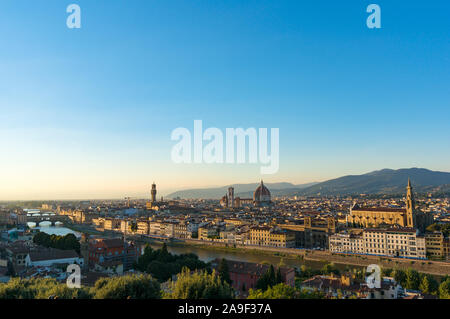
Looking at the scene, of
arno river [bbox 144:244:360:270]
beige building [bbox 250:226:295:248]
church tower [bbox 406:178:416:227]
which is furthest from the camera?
church tower [bbox 406:178:416:227]

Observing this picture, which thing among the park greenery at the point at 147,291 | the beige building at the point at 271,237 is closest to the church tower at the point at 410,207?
the beige building at the point at 271,237

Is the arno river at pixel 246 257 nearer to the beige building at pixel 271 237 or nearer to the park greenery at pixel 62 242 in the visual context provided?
the beige building at pixel 271 237

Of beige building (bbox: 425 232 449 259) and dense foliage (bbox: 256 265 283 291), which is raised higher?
dense foliage (bbox: 256 265 283 291)

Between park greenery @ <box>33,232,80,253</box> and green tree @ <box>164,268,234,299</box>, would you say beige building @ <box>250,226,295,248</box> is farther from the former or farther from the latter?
green tree @ <box>164,268,234,299</box>

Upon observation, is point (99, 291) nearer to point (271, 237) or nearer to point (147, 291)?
point (147, 291)

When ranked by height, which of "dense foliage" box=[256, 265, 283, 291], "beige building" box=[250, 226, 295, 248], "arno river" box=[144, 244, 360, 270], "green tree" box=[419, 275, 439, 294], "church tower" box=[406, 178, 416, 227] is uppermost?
"church tower" box=[406, 178, 416, 227]

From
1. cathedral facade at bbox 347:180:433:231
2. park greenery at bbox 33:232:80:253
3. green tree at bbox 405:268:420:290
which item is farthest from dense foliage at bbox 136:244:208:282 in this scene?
cathedral facade at bbox 347:180:433:231

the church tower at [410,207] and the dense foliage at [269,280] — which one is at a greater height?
the church tower at [410,207]

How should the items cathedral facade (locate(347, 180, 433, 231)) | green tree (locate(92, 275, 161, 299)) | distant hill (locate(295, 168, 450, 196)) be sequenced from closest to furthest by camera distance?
green tree (locate(92, 275, 161, 299)), cathedral facade (locate(347, 180, 433, 231)), distant hill (locate(295, 168, 450, 196))
